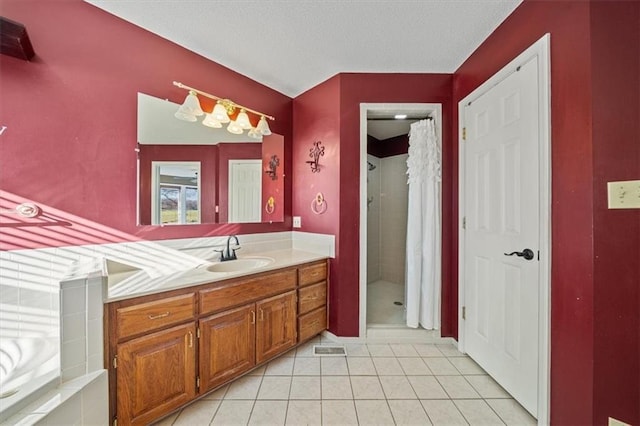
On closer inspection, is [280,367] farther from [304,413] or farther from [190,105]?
[190,105]

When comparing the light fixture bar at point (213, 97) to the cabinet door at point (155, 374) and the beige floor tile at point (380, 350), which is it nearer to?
the cabinet door at point (155, 374)

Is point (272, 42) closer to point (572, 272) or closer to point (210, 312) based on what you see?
point (210, 312)

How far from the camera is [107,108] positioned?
1.55 meters

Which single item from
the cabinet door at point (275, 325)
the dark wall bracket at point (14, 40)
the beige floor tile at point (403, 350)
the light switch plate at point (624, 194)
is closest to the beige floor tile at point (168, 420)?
the cabinet door at point (275, 325)

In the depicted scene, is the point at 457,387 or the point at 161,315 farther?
the point at 457,387

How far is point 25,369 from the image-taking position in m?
1.04

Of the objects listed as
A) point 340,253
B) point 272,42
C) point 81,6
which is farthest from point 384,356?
point 81,6

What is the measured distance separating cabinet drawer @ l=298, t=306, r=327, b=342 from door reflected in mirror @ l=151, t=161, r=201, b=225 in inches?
48.2

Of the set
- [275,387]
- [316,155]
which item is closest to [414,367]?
[275,387]

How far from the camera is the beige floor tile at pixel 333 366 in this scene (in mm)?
1790

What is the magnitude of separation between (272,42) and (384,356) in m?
2.68

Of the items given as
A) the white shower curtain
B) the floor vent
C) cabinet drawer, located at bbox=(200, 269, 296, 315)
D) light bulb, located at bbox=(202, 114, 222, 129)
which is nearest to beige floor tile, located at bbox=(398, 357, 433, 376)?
the white shower curtain

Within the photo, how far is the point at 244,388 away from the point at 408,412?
3.50ft

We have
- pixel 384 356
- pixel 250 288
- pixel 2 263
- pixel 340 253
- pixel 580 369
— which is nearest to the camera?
pixel 580 369
